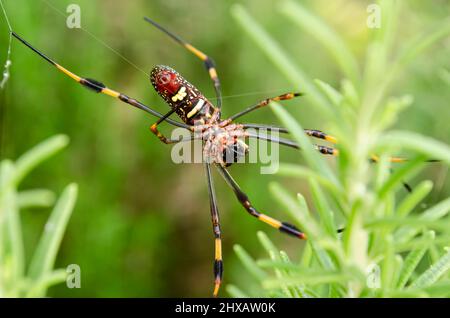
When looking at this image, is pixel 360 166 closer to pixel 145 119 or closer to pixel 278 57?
pixel 278 57

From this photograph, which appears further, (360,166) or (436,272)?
(436,272)

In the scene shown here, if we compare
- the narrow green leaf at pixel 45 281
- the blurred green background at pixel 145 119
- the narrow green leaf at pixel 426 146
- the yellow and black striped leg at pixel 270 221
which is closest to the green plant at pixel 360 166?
the narrow green leaf at pixel 426 146

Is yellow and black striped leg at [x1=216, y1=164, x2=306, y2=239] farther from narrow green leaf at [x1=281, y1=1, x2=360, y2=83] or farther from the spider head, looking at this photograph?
narrow green leaf at [x1=281, y1=1, x2=360, y2=83]

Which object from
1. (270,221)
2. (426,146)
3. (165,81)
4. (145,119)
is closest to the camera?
(426,146)

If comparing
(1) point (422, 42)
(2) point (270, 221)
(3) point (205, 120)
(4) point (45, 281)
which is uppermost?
(3) point (205, 120)

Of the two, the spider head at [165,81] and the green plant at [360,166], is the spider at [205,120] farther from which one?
the green plant at [360,166]

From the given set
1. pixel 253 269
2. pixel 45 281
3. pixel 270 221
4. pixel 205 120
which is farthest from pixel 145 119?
pixel 45 281
